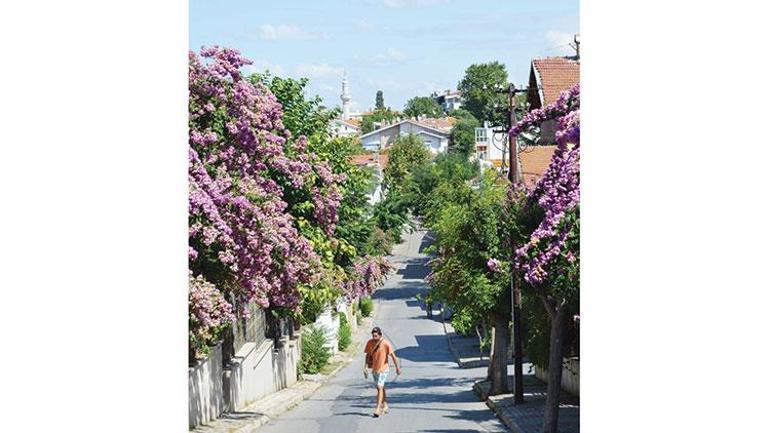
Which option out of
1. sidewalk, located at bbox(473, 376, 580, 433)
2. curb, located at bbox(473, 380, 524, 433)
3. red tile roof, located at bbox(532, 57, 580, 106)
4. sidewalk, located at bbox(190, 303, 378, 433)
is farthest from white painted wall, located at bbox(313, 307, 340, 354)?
sidewalk, located at bbox(473, 376, 580, 433)

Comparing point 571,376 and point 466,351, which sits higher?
point 571,376

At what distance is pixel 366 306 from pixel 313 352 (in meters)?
23.0

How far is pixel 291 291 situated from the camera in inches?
674

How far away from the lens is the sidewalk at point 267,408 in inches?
652

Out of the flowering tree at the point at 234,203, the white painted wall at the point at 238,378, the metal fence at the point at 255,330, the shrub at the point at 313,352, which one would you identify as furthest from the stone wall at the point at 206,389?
the shrub at the point at 313,352

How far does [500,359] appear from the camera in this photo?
22.4 metres

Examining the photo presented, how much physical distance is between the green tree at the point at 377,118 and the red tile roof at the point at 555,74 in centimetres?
8123

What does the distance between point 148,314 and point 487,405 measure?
44.2 feet

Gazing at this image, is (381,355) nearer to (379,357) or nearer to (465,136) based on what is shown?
(379,357)

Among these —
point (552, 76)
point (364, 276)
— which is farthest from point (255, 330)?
point (364, 276)

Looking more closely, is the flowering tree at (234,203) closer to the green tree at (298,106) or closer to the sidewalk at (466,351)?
the green tree at (298,106)
